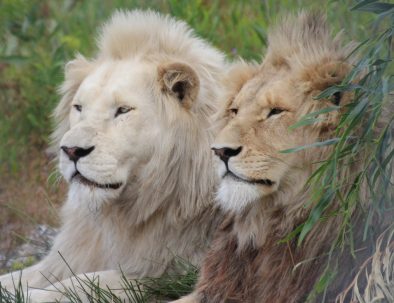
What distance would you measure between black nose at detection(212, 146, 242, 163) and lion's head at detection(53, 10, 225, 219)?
105cm

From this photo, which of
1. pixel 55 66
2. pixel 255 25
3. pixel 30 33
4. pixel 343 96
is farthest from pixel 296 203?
pixel 30 33

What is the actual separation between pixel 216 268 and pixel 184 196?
939mm

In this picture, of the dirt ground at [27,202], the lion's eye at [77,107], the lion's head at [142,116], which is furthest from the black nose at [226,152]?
the dirt ground at [27,202]

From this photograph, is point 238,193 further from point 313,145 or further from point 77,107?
point 77,107

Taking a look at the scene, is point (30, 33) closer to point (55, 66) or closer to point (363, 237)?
point (55, 66)

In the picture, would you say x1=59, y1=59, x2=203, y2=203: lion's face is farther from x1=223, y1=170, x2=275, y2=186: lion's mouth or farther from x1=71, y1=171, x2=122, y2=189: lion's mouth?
x1=223, y1=170, x2=275, y2=186: lion's mouth

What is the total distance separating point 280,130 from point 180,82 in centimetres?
131

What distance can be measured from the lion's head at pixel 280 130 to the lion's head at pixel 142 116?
3.37 feet

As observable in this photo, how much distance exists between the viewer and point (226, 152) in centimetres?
382

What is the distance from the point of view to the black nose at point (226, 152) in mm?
3799

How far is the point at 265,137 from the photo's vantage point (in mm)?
3828

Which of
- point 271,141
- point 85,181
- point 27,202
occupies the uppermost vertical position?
point 271,141

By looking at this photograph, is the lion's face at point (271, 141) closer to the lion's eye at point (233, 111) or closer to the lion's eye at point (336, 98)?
the lion's eye at point (336, 98)

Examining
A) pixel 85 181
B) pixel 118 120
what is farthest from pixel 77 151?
pixel 118 120
